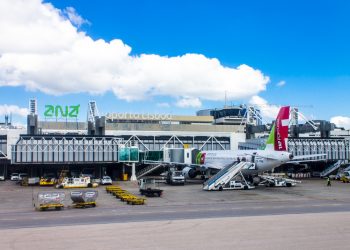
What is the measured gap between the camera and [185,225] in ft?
96.7

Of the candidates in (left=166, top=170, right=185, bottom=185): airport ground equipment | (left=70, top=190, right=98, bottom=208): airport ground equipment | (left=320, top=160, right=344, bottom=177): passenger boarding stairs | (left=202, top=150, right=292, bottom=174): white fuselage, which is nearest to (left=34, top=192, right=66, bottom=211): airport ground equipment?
(left=70, top=190, right=98, bottom=208): airport ground equipment

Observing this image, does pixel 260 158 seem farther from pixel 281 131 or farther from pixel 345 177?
pixel 345 177

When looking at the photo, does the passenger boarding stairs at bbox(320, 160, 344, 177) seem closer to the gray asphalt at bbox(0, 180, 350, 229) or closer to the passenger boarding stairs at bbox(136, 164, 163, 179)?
the passenger boarding stairs at bbox(136, 164, 163, 179)

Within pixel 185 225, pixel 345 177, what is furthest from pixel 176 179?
pixel 185 225

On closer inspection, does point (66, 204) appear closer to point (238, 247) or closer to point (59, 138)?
point (238, 247)

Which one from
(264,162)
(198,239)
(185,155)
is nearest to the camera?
(198,239)

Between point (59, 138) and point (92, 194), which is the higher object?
point (59, 138)

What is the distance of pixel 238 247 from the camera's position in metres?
22.5

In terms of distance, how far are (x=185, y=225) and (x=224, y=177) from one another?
3348 centimetres

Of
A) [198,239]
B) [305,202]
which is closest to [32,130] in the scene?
[305,202]

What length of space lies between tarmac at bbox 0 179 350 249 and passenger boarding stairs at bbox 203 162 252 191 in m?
14.2

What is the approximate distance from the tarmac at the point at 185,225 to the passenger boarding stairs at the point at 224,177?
46.7 feet

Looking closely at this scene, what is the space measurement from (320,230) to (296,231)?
157 centimetres

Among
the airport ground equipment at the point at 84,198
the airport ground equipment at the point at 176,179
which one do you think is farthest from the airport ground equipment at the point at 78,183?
the airport ground equipment at the point at 84,198
